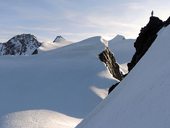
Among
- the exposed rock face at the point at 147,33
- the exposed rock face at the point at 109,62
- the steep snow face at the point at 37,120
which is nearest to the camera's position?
the steep snow face at the point at 37,120

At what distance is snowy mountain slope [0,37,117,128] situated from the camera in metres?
41.8

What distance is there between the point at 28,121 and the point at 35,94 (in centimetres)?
1315

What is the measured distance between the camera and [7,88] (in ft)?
153

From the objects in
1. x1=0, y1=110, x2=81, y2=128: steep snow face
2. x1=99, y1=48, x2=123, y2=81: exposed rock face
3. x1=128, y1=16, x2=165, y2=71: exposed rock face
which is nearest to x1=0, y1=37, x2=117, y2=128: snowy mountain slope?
x1=0, y1=110, x2=81, y2=128: steep snow face

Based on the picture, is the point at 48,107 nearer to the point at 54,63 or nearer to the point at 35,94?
the point at 35,94

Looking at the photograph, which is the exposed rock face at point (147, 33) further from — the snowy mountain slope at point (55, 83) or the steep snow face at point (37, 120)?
the snowy mountain slope at point (55, 83)

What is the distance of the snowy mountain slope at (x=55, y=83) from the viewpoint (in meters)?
41.8

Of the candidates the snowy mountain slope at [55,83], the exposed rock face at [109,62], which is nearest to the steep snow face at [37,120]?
the snowy mountain slope at [55,83]

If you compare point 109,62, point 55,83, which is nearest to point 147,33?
point 55,83

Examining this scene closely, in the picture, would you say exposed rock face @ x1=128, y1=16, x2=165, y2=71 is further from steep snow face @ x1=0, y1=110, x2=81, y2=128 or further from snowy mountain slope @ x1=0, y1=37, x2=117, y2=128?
snowy mountain slope @ x1=0, y1=37, x2=117, y2=128

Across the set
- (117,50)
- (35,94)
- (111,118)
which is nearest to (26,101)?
(35,94)

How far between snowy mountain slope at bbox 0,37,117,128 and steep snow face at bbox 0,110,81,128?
0.38m

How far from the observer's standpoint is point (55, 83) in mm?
50688

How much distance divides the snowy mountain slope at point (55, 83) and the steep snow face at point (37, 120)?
1.25 ft
